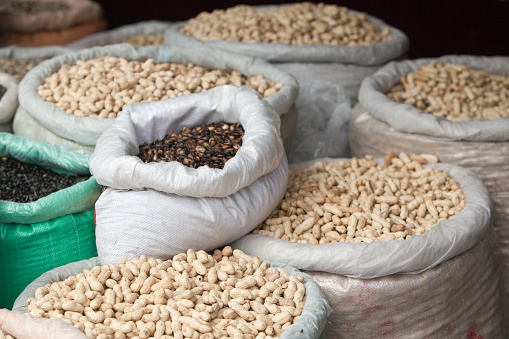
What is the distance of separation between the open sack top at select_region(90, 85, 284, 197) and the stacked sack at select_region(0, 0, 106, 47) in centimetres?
201

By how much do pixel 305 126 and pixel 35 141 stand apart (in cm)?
117

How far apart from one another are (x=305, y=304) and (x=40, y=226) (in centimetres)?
79

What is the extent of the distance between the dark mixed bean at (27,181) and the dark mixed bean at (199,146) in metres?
0.28

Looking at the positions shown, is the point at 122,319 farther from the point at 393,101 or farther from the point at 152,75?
the point at 393,101

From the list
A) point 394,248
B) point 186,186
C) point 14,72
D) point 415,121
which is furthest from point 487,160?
point 14,72

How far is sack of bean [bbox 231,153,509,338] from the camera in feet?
5.29

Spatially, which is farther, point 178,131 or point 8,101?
point 8,101

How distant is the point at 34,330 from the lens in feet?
4.13

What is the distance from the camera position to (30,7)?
3.97m

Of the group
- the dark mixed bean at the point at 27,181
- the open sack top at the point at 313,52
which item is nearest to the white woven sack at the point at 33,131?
the dark mixed bean at the point at 27,181

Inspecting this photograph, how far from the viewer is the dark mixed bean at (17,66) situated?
2.70m

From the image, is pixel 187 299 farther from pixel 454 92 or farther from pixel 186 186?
pixel 454 92

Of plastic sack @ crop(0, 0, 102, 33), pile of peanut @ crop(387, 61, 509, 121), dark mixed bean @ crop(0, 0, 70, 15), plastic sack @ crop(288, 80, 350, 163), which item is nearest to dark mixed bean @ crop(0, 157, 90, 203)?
plastic sack @ crop(288, 80, 350, 163)

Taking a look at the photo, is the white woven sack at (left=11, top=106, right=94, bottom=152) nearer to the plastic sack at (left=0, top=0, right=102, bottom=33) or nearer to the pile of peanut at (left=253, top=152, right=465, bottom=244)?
the pile of peanut at (left=253, top=152, right=465, bottom=244)
